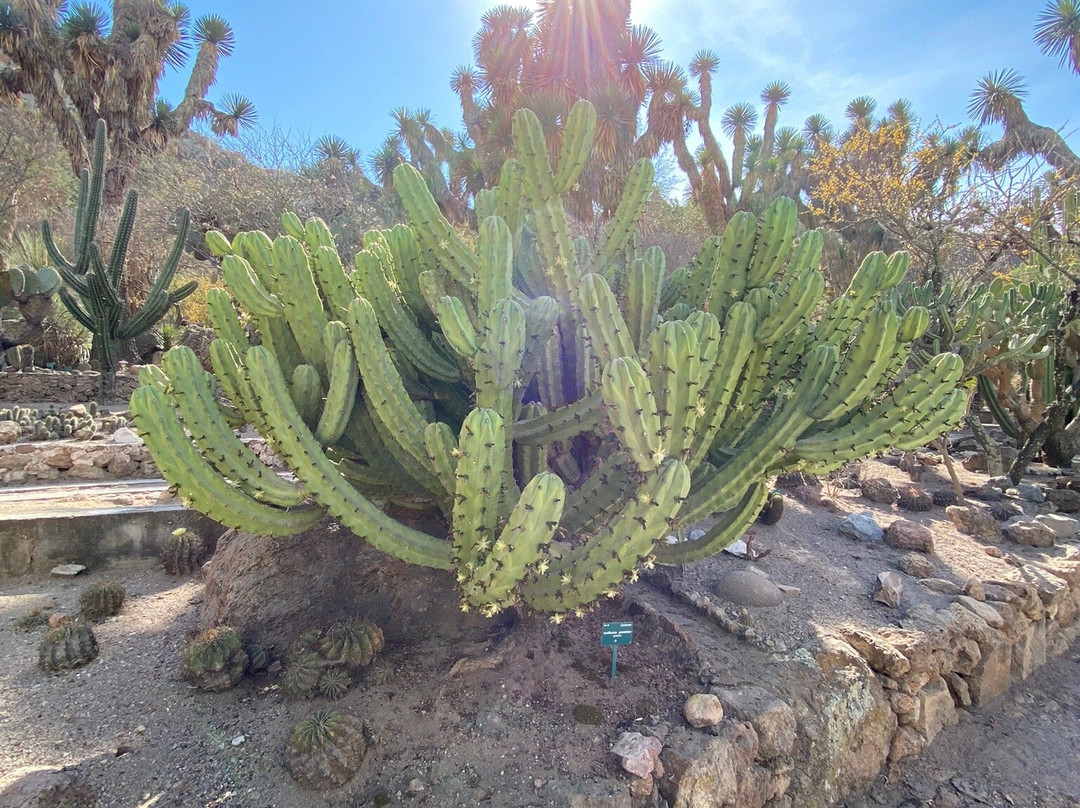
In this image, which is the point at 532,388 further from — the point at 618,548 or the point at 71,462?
the point at 71,462

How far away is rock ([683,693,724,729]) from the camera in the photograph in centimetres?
294

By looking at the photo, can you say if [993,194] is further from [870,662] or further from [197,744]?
[197,744]

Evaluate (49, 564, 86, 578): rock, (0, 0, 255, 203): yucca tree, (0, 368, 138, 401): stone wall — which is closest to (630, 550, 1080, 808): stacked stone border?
(49, 564, 86, 578): rock

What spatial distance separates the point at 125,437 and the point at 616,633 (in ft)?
29.2

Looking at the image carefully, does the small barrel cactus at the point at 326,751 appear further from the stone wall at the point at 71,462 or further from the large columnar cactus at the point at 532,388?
the stone wall at the point at 71,462

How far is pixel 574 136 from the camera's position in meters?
3.38

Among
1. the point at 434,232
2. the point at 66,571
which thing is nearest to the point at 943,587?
the point at 434,232

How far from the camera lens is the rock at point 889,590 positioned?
4332mm

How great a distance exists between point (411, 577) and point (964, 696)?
3905 millimetres

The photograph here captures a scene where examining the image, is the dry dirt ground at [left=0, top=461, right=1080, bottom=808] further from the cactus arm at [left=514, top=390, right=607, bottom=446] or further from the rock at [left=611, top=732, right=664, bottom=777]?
the cactus arm at [left=514, top=390, right=607, bottom=446]

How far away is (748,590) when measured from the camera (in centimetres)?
417

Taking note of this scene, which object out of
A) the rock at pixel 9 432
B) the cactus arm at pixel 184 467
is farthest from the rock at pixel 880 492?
the rock at pixel 9 432

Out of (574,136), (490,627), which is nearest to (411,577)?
(490,627)

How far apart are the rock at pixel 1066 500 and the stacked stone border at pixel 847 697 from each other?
276 cm
